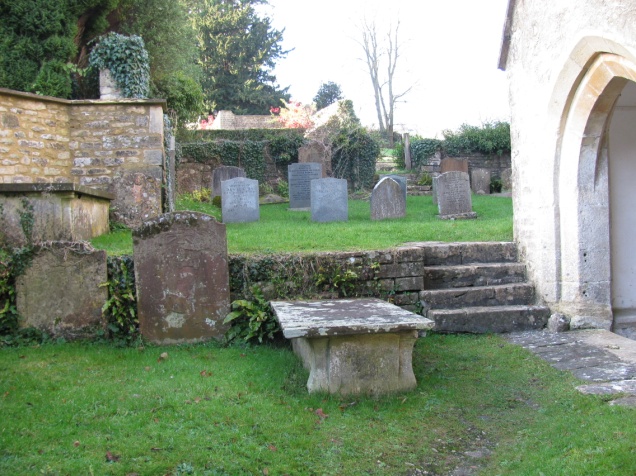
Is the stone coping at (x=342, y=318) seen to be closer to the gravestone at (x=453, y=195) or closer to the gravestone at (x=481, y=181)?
the gravestone at (x=453, y=195)

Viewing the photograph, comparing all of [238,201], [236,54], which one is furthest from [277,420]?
[236,54]

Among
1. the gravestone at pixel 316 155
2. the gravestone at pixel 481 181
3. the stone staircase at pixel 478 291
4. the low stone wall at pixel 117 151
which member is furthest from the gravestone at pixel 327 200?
the gravestone at pixel 481 181

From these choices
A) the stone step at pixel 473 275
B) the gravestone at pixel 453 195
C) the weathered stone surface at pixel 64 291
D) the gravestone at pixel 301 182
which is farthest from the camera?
the gravestone at pixel 301 182

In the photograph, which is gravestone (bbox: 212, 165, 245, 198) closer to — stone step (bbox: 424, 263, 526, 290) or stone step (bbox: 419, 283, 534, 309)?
stone step (bbox: 424, 263, 526, 290)

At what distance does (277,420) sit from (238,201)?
836 cm

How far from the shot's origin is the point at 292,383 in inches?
184

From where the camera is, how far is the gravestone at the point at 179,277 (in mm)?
5711

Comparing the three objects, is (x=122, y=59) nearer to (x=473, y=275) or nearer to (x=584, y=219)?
(x=473, y=275)

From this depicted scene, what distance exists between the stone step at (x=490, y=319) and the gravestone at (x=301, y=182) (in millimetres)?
8884

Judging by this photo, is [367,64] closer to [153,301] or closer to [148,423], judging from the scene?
[153,301]

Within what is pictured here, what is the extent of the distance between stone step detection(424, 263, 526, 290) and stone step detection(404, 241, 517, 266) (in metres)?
0.19

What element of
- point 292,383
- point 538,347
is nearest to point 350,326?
point 292,383

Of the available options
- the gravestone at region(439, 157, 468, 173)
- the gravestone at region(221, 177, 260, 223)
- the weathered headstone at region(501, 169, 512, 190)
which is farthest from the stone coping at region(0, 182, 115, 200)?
the weathered headstone at region(501, 169, 512, 190)

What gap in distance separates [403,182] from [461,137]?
26.1 feet
